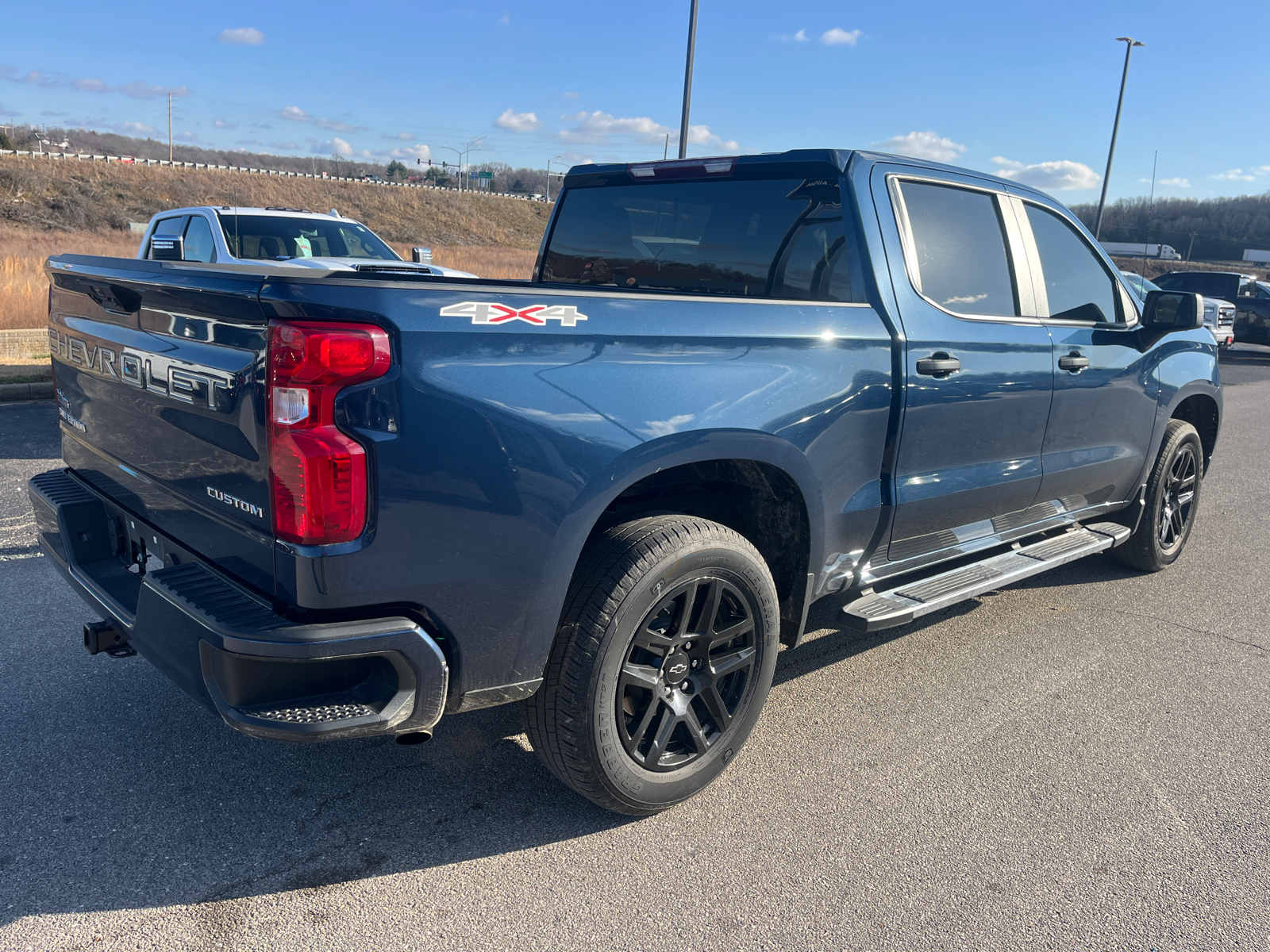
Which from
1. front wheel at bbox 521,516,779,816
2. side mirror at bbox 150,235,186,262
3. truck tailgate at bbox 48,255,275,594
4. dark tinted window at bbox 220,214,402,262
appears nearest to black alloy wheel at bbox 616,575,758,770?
front wheel at bbox 521,516,779,816

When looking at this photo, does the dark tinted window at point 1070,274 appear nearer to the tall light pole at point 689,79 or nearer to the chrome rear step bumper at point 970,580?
the chrome rear step bumper at point 970,580

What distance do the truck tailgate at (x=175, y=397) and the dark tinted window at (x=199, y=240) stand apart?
7.22 metres

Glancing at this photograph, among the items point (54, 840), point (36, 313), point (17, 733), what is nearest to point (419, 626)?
point (54, 840)

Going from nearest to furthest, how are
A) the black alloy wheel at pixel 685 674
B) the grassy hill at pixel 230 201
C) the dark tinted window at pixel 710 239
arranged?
1. the black alloy wheel at pixel 685 674
2. the dark tinted window at pixel 710 239
3. the grassy hill at pixel 230 201

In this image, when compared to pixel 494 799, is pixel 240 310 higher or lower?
higher

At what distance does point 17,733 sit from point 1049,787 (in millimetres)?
3385

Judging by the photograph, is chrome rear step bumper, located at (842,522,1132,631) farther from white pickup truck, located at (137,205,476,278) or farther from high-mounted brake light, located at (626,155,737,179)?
white pickup truck, located at (137,205,476,278)

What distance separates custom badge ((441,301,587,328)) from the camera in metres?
2.21

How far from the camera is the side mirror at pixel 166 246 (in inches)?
344

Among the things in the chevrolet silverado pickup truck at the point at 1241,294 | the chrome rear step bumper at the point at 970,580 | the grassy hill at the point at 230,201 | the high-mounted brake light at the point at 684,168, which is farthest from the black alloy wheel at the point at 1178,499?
the grassy hill at the point at 230,201

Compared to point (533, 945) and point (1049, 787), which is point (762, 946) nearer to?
point (533, 945)

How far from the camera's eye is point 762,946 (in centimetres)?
231

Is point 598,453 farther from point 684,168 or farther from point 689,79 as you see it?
point 689,79

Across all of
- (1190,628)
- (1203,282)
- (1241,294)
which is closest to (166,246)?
(1190,628)
